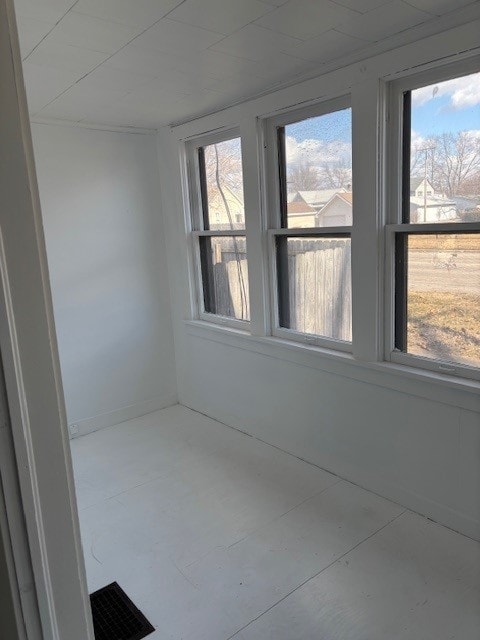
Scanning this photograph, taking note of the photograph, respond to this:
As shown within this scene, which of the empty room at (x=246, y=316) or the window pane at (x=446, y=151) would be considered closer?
the empty room at (x=246, y=316)

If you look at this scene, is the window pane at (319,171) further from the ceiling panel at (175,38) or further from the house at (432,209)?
the ceiling panel at (175,38)

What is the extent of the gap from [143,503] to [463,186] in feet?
7.75

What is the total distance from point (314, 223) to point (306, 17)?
45.6 inches

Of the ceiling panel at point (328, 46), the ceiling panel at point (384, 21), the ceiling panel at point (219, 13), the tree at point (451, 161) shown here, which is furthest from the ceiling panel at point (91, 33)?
the tree at point (451, 161)

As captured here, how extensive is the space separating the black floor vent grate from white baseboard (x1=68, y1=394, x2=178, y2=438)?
5.59 ft

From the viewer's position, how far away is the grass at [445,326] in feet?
7.07

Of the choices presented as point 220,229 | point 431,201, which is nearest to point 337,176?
point 431,201

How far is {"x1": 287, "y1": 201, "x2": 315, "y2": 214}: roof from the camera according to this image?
2798 millimetres

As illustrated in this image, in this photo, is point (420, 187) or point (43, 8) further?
point (420, 187)

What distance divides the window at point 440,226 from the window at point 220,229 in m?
1.27

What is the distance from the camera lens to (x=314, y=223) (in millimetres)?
2779

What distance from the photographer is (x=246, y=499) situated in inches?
104

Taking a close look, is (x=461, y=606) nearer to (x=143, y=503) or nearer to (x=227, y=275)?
(x=143, y=503)

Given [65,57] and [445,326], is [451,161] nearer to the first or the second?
[445,326]
